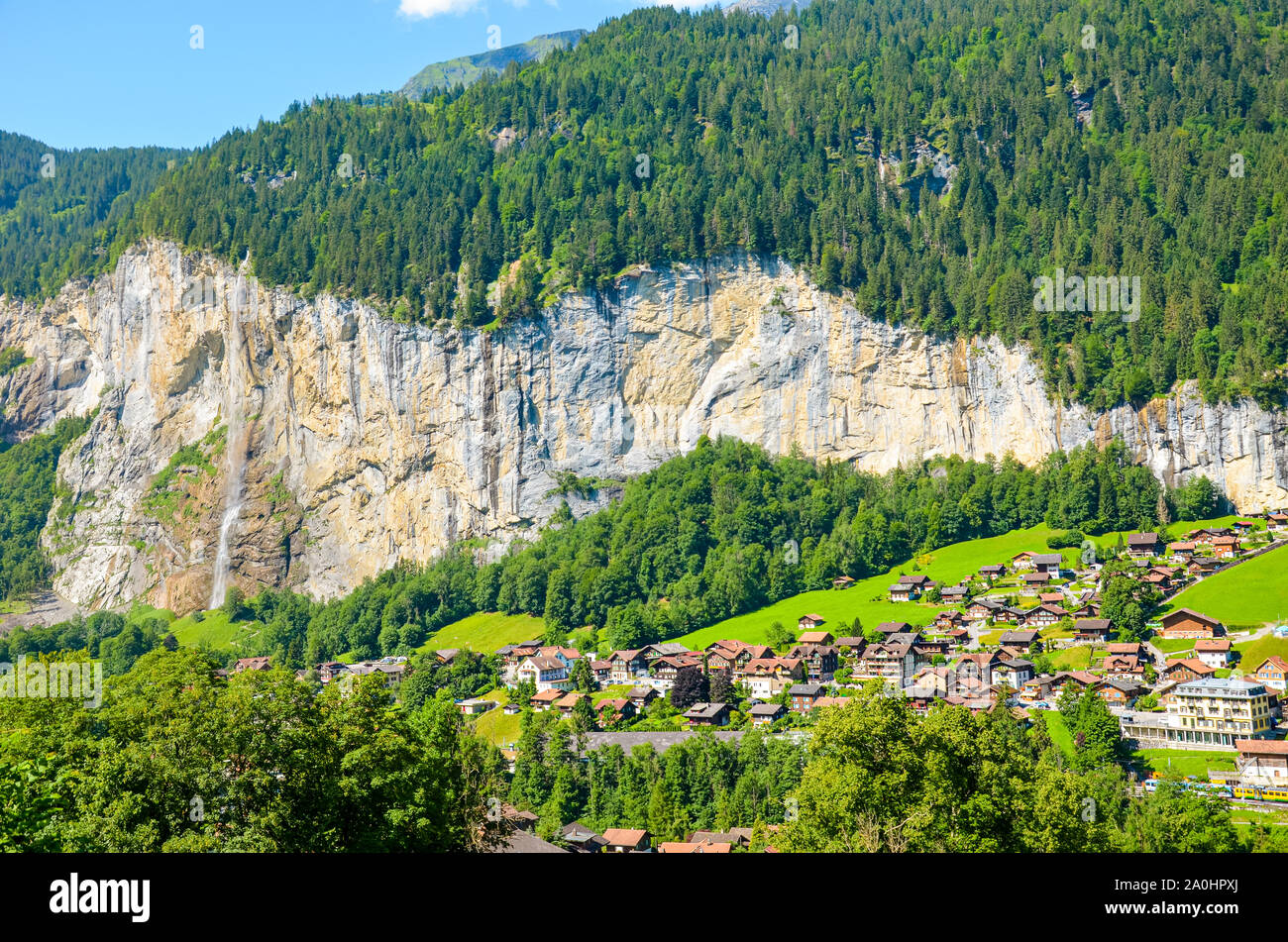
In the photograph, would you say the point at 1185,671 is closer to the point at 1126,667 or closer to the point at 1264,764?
the point at 1126,667

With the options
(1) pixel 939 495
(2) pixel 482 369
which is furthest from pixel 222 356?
(1) pixel 939 495

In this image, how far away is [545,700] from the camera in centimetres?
8694

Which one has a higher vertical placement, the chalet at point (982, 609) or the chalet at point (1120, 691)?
the chalet at point (982, 609)

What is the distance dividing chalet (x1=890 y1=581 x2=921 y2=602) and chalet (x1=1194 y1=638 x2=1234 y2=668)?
26599 millimetres

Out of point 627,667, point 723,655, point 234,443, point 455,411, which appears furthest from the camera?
point 234,443

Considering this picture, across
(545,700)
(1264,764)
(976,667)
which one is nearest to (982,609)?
(976,667)

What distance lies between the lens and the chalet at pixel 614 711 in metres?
80.5

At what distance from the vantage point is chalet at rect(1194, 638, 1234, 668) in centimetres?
7194

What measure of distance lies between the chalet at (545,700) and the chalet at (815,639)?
62.2 feet

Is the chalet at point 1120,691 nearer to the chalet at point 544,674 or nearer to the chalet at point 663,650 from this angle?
the chalet at point 663,650

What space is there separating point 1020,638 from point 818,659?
1411 cm

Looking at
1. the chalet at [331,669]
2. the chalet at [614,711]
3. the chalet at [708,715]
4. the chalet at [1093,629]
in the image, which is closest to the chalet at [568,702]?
the chalet at [614,711]

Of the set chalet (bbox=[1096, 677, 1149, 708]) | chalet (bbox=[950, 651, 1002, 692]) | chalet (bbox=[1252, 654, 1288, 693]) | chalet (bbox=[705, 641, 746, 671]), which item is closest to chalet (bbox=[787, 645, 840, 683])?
chalet (bbox=[705, 641, 746, 671])

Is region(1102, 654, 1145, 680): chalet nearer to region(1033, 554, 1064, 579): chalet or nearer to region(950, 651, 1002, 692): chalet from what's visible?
region(950, 651, 1002, 692): chalet
